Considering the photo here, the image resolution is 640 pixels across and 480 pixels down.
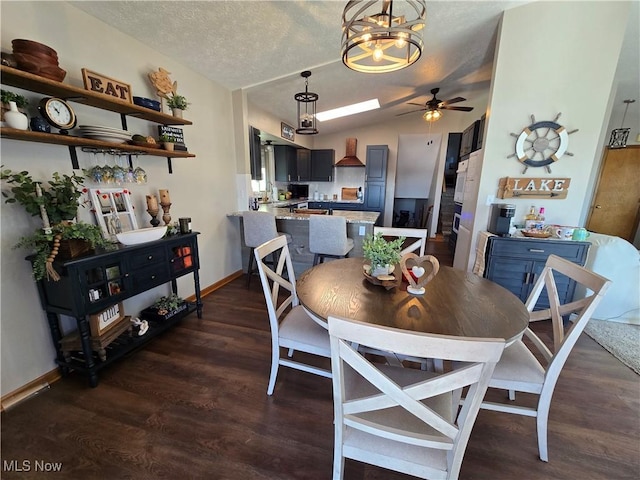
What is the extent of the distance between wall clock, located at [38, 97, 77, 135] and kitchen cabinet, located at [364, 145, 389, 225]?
517 cm

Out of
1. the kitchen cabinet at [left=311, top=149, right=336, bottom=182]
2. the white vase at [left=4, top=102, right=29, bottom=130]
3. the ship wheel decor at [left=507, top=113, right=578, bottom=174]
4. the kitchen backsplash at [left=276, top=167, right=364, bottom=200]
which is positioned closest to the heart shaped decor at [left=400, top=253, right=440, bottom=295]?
the ship wheel decor at [left=507, top=113, right=578, bottom=174]

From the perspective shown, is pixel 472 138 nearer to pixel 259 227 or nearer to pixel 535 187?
pixel 535 187

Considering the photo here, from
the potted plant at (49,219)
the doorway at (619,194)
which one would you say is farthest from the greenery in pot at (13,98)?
the doorway at (619,194)

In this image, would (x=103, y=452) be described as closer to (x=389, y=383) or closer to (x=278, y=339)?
(x=278, y=339)

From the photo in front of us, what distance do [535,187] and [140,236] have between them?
146 inches

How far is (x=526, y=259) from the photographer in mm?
2506

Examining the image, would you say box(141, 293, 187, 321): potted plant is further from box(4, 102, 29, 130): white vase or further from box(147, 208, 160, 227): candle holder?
box(4, 102, 29, 130): white vase

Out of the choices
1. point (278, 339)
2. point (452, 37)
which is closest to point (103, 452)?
point (278, 339)

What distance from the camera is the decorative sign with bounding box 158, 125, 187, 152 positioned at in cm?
237

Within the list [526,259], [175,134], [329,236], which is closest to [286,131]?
[175,134]

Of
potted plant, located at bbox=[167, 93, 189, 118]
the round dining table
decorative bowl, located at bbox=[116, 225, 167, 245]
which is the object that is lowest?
the round dining table

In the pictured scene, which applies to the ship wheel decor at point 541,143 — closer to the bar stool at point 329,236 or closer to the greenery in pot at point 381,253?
the bar stool at point 329,236

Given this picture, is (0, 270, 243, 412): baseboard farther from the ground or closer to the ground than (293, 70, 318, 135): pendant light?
closer to the ground

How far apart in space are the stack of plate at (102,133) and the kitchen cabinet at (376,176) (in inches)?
193
